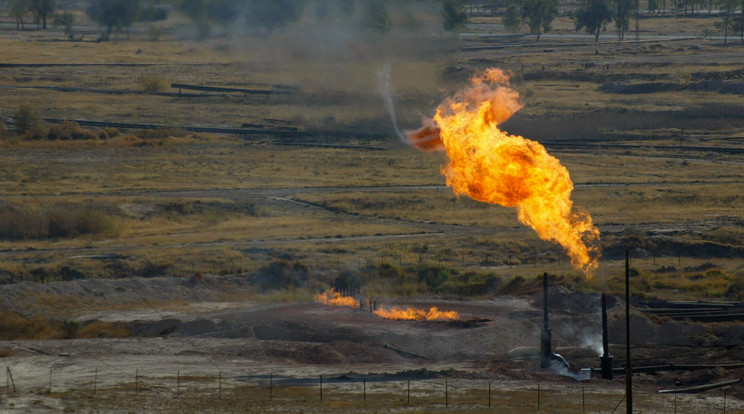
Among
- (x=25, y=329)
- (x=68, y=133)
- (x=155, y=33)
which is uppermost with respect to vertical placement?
(x=155, y=33)

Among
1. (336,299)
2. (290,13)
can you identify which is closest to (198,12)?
(290,13)

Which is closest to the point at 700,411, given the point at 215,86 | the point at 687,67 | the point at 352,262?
the point at 352,262

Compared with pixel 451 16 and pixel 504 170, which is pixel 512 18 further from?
pixel 504 170

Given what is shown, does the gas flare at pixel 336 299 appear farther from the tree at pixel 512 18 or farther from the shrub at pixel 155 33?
the tree at pixel 512 18

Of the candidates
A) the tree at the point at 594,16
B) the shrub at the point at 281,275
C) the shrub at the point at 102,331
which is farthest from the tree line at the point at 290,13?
the shrub at the point at 102,331

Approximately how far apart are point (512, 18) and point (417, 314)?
137745mm

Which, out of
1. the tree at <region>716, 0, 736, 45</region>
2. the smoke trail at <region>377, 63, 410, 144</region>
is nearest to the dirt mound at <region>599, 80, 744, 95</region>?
the tree at <region>716, 0, 736, 45</region>

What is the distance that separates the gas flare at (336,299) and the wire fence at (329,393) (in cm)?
1179

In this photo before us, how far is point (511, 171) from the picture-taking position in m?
44.2

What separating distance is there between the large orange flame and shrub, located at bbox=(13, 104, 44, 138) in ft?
214

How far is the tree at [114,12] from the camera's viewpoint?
418ft

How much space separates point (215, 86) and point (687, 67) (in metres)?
63.7

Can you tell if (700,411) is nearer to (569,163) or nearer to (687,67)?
(569,163)

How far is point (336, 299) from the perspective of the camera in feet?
170
